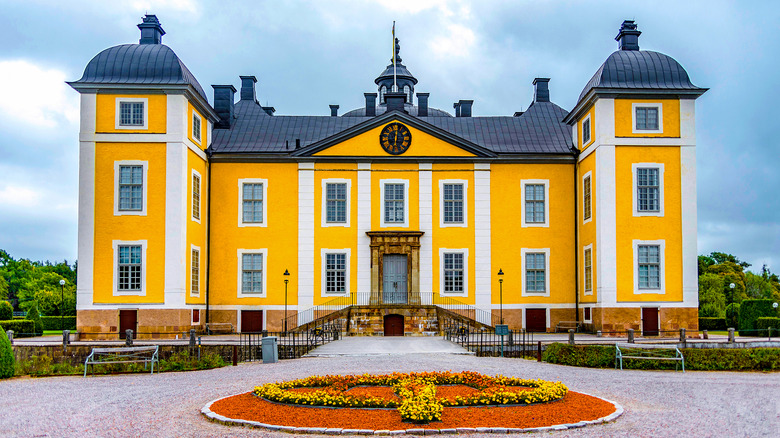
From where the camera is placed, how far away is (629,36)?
3450 cm

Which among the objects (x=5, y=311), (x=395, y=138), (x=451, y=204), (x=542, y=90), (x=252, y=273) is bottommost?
(x=5, y=311)

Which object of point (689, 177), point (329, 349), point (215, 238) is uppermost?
point (689, 177)

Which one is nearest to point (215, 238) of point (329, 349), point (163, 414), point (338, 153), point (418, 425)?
point (338, 153)

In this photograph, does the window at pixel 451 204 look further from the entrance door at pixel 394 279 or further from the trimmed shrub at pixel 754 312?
the trimmed shrub at pixel 754 312

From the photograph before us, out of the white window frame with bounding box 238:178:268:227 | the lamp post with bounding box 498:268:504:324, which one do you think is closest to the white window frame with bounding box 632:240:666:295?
the lamp post with bounding box 498:268:504:324

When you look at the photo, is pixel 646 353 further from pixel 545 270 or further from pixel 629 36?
pixel 629 36

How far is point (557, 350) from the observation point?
21.3 m

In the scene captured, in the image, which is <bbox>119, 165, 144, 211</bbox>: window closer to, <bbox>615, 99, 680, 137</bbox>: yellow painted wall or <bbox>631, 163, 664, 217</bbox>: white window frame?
<bbox>615, 99, 680, 137</bbox>: yellow painted wall

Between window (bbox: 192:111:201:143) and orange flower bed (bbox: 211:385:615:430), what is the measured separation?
22.2m

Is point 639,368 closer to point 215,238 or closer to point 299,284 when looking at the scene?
point 299,284

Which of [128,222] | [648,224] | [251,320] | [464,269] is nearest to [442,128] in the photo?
[464,269]

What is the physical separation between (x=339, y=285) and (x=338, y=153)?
592 cm

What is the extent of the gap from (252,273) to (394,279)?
633cm

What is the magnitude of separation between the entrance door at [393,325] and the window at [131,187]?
1114 centimetres
